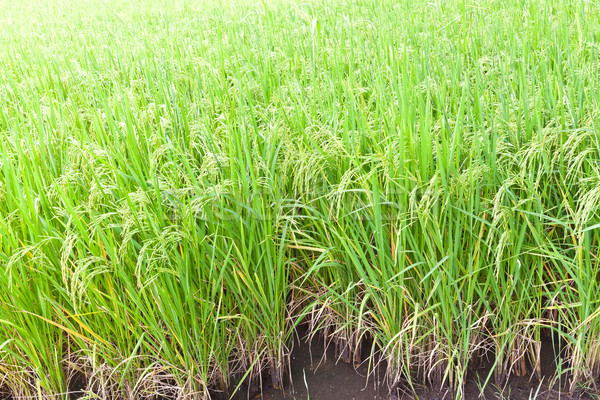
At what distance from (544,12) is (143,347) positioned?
2945mm

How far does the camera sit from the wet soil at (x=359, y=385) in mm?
1562

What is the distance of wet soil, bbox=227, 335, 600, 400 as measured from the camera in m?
1.56

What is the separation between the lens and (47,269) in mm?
Answer: 1591

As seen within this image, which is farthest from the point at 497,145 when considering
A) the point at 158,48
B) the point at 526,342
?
the point at 158,48

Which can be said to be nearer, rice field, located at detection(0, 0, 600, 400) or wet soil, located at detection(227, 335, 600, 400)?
rice field, located at detection(0, 0, 600, 400)

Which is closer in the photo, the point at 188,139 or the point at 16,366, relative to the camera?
the point at 16,366

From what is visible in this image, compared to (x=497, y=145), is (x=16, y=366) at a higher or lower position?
lower

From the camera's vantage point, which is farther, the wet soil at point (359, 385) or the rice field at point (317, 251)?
the wet soil at point (359, 385)

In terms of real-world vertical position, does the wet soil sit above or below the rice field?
below

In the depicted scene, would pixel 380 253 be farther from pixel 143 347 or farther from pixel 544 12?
pixel 544 12

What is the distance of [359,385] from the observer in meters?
1.67

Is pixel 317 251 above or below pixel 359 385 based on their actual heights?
above

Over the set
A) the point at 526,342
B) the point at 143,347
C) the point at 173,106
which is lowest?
the point at 526,342

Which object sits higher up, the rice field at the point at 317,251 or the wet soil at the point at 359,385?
the rice field at the point at 317,251
